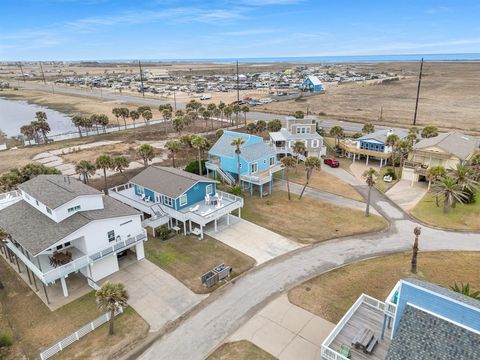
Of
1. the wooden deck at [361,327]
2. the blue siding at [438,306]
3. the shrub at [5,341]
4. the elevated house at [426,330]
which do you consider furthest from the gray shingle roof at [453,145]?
the shrub at [5,341]

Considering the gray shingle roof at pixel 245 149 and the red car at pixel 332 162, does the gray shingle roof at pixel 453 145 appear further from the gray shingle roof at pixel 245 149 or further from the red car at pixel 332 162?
the gray shingle roof at pixel 245 149

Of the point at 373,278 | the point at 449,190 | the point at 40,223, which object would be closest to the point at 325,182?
the point at 449,190

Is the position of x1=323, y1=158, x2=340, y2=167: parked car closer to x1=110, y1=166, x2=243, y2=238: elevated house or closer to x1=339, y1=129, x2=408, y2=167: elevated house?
x1=339, y1=129, x2=408, y2=167: elevated house

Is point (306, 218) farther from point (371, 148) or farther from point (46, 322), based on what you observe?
point (46, 322)

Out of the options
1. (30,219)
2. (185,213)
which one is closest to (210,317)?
(185,213)

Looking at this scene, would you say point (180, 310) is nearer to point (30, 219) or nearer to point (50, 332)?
point (50, 332)
